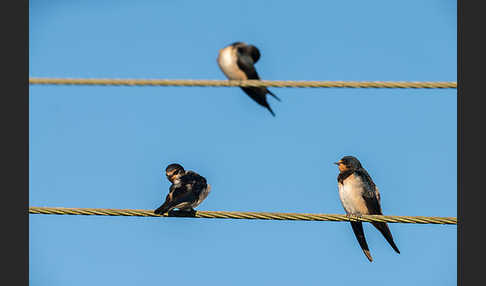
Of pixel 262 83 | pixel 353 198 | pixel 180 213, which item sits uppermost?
pixel 262 83

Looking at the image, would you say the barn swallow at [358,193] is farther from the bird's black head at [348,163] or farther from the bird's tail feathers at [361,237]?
the bird's tail feathers at [361,237]

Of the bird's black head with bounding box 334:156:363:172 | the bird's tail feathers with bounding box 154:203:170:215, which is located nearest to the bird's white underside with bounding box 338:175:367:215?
the bird's black head with bounding box 334:156:363:172

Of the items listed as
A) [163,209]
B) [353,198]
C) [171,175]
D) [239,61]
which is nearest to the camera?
[163,209]

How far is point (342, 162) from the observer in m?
10.6

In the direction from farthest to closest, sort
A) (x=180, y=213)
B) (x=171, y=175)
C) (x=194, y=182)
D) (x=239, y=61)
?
(x=239, y=61) < (x=171, y=175) < (x=194, y=182) < (x=180, y=213)

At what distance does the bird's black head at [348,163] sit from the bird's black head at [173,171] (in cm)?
198

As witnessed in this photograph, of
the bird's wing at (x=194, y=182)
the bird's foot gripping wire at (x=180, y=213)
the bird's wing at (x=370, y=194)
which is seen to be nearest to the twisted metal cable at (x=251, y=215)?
the bird's foot gripping wire at (x=180, y=213)

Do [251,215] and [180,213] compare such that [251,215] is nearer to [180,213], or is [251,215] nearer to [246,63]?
[180,213]

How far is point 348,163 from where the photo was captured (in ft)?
34.6

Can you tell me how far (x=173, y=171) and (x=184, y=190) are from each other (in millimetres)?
1297

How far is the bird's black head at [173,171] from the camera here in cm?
1098

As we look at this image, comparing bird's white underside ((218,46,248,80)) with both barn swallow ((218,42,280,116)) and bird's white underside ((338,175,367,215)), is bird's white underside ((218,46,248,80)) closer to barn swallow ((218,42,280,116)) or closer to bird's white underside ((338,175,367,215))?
barn swallow ((218,42,280,116))

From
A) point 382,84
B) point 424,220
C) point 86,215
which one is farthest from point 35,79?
point 424,220

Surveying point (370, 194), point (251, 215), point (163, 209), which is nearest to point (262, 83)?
point (251, 215)
